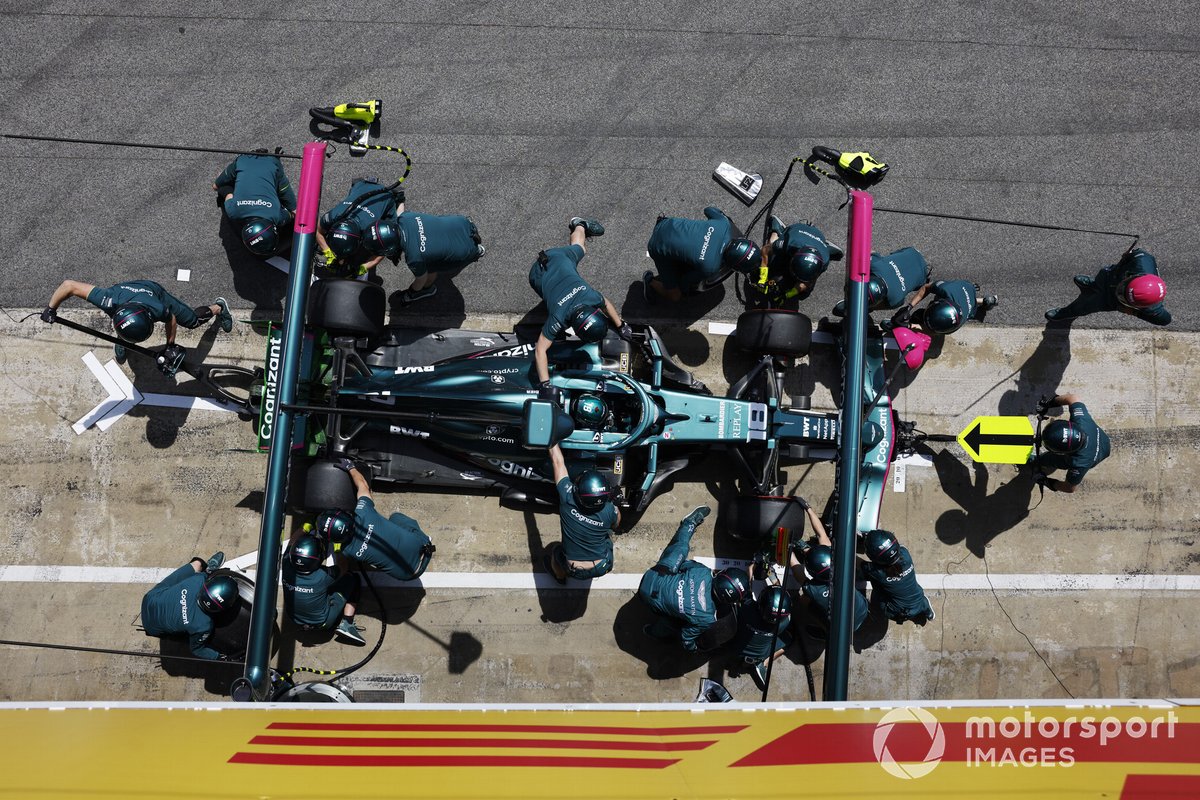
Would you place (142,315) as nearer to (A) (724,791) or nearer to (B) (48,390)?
(B) (48,390)

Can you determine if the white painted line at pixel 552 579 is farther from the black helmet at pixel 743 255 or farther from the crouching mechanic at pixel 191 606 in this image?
the black helmet at pixel 743 255

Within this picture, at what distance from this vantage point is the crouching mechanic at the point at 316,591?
654cm

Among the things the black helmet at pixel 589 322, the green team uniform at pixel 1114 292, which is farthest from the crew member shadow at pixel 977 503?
the black helmet at pixel 589 322

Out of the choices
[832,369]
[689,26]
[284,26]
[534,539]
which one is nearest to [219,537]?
[534,539]

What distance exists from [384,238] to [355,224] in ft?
1.24

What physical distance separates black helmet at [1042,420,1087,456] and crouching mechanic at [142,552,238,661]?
7.33 metres

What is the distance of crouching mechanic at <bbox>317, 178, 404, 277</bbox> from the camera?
22.0 feet

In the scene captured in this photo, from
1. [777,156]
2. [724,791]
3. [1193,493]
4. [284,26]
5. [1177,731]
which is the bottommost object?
[724,791]

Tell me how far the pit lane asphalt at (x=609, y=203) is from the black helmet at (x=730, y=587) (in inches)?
45.3

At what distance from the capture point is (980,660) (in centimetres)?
768

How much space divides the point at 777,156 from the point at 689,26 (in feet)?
5.44

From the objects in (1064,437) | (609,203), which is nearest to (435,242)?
(609,203)

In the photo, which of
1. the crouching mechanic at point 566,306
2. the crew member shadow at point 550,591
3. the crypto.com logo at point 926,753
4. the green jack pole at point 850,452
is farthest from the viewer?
the crew member shadow at point 550,591

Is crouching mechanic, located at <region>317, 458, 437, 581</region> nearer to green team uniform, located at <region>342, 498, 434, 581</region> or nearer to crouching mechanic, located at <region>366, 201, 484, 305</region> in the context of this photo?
green team uniform, located at <region>342, 498, 434, 581</region>
